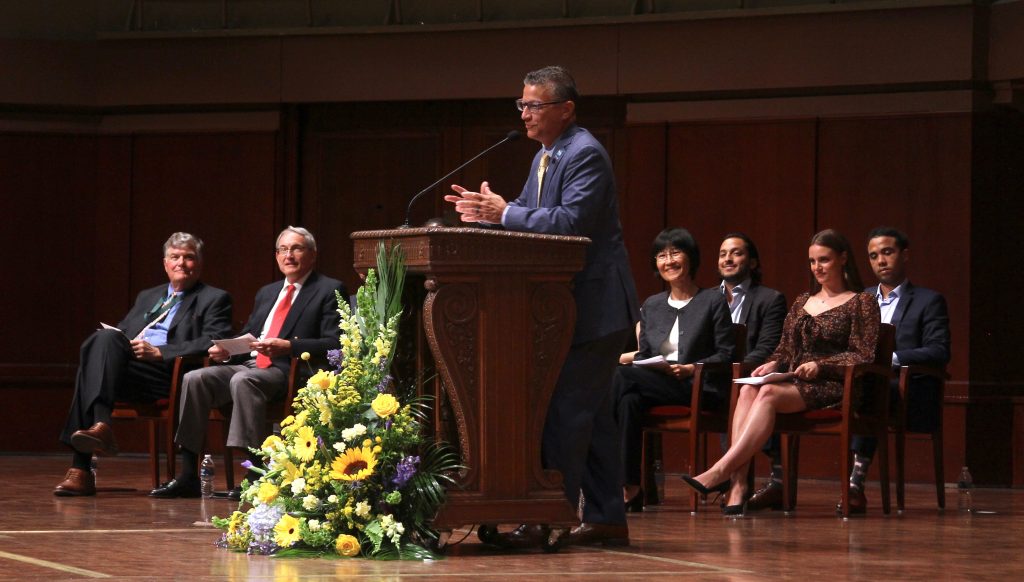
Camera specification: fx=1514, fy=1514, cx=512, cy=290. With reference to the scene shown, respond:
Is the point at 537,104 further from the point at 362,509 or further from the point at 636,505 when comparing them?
the point at 636,505

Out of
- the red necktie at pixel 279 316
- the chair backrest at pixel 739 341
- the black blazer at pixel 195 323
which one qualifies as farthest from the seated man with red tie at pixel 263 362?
the chair backrest at pixel 739 341

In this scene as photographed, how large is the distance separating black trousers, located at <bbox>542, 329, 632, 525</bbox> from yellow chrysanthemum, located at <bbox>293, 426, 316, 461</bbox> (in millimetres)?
667

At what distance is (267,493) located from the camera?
423cm

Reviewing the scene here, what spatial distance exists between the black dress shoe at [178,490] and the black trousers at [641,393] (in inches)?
73.1

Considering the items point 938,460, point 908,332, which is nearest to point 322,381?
point 938,460

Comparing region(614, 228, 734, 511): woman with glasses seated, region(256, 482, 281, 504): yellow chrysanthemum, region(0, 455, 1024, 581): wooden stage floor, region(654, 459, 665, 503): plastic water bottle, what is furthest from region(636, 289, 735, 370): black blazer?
region(256, 482, 281, 504): yellow chrysanthemum

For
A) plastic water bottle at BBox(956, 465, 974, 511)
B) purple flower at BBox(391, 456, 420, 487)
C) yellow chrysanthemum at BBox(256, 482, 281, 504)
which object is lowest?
plastic water bottle at BBox(956, 465, 974, 511)

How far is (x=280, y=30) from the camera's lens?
918cm

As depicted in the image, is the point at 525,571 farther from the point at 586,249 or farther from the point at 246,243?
the point at 246,243

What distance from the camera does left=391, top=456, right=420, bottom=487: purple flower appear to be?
411cm

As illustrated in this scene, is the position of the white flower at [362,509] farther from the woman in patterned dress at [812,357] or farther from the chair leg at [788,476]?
the chair leg at [788,476]

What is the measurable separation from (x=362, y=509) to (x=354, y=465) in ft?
0.41

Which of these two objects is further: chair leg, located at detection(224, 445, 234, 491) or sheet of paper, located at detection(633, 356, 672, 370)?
chair leg, located at detection(224, 445, 234, 491)

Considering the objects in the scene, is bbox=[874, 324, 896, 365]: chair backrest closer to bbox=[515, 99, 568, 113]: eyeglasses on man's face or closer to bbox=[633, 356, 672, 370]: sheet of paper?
bbox=[633, 356, 672, 370]: sheet of paper
